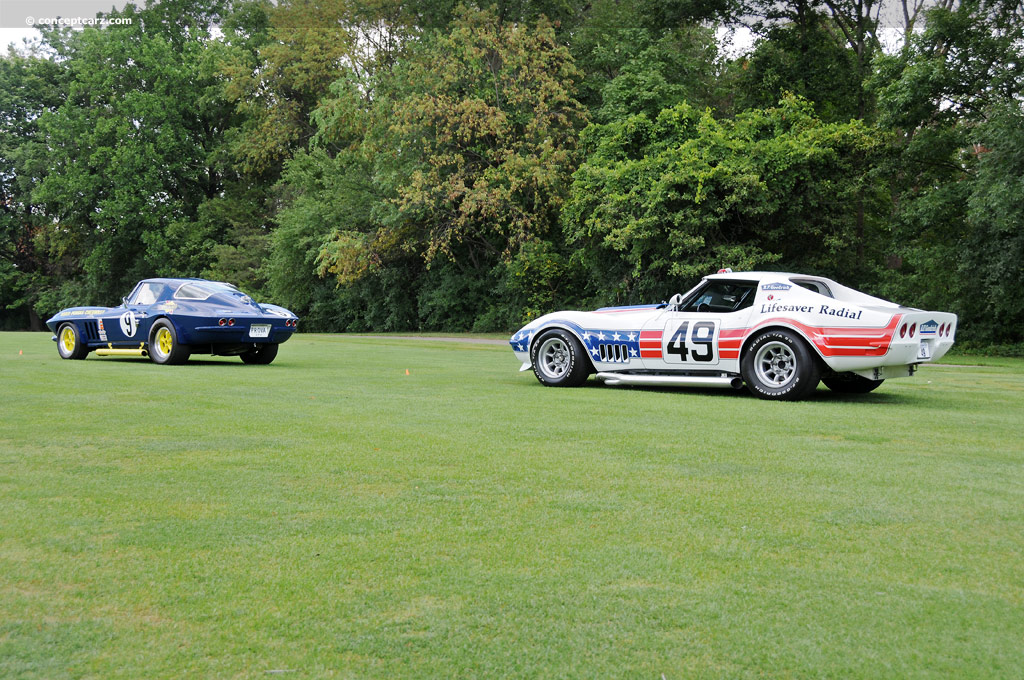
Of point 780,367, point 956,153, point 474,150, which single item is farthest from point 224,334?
point 474,150

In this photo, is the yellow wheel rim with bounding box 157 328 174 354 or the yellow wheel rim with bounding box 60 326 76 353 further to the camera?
the yellow wheel rim with bounding box 60 326 76 353

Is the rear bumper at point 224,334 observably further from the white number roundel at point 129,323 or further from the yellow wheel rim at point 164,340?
the white number roundel at point 129,323

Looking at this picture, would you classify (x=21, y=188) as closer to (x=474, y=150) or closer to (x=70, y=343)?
(x=474, y=150)

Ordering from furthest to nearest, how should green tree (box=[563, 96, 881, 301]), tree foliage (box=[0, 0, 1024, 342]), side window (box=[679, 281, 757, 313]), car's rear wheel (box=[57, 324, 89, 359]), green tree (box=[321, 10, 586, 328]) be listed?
green tree (box=[321, 10, 586, 328]) → green tree (box=[563, 96, 881, 301]) → tree foliage (box=[0, 0, 1024, 342]) → car's rear wheel (box=[57, 324, 89, 359]) → side window (box=[679, 281, 757, 313])

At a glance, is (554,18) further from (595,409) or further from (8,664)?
(8,664)

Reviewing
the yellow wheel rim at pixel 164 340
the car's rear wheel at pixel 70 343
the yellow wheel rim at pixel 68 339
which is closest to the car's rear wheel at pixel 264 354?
the yellow wheel rim at pixel 164 340

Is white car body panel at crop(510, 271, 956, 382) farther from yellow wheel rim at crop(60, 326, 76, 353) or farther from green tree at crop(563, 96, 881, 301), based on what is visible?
green tree at crop(563, 96, 881, 301)

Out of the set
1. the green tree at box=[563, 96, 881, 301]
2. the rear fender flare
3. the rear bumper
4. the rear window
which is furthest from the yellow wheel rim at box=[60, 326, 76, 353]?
the green tree at box=[563, 96, 881, 301]

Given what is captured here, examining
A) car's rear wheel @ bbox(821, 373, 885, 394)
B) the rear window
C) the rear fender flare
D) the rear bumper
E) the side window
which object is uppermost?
the rear window

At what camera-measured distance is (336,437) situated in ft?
25.1

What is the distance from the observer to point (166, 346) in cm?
1627

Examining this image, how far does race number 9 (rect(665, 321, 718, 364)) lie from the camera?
11594 millimetres

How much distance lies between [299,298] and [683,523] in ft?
144

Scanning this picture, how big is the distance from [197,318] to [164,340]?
1006 mm
